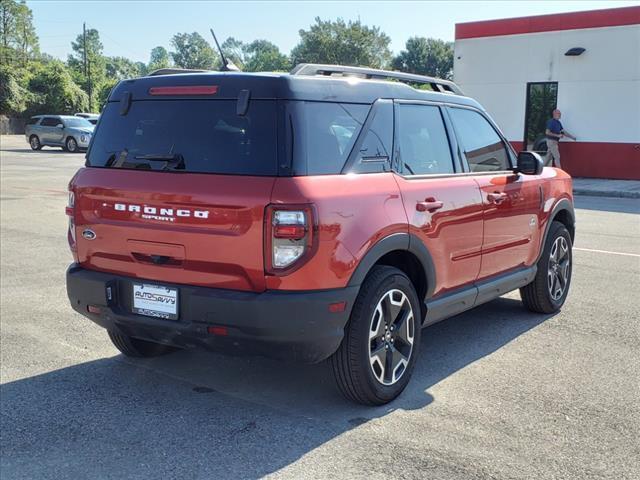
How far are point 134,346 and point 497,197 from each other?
9.23 ft

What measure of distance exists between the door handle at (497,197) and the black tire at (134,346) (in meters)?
2.57

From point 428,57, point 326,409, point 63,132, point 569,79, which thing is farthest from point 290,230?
point 428,57

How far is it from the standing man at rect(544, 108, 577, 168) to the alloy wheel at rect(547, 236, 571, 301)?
43.9 ft

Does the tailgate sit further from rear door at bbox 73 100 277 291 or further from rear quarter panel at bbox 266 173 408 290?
rear quarter panel at bbox 266 173 408 290

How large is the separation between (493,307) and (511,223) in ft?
4.41

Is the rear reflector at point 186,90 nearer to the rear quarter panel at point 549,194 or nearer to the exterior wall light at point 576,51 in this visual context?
the rear quarter panel at point 549,194

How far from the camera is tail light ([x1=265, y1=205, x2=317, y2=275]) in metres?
3.47

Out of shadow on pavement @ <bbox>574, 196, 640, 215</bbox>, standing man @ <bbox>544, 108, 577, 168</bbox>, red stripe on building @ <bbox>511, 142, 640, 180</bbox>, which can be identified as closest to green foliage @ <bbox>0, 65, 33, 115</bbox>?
standing man @ <bbox>544, 108, 577, 168</bbox>

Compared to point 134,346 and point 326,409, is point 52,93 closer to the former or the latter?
point 134,346

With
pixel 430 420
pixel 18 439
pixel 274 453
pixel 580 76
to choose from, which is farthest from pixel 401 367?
pixel 580 76

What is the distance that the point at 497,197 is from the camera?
506 centimetres

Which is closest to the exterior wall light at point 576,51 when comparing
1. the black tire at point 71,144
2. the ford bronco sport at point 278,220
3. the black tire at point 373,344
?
the ford bronco sport at point 278,220

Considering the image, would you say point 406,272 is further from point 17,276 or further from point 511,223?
point 17,276

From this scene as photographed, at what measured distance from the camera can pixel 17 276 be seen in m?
7.36
